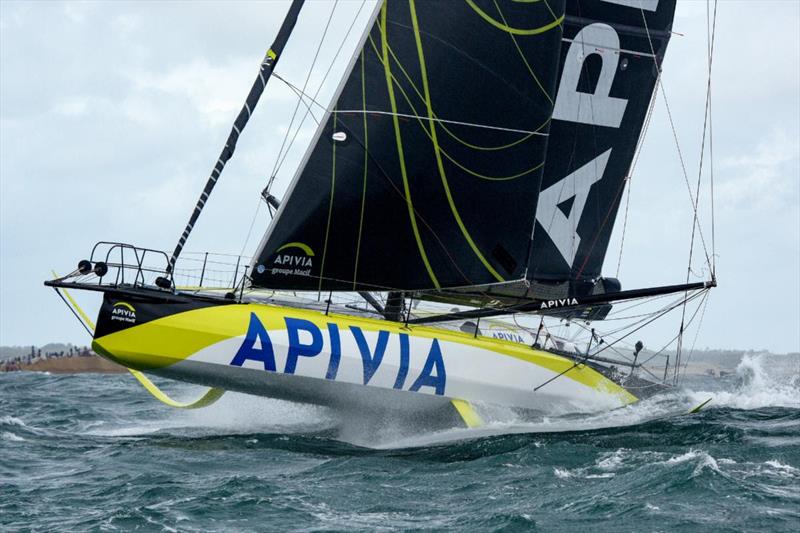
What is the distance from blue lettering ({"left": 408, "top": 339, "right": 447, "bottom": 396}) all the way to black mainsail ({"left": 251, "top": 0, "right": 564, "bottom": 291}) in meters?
1.06

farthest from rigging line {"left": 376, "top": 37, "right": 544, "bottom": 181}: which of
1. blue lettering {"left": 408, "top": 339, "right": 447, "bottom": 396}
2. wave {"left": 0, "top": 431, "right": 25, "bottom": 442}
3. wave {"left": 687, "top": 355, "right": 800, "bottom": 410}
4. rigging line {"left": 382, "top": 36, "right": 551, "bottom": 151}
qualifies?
wave {"left": 0, "top": 431, "right": 25, "bottom": 442}

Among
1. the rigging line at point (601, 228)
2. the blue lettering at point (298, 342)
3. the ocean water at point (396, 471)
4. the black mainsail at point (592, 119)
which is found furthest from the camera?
the rigging line at point (601, 228)

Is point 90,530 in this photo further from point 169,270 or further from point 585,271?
point 585,271

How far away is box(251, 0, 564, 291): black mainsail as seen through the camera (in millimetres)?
13055

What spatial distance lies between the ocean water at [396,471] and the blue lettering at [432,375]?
26.6 inches

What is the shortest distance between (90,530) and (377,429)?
5.89m

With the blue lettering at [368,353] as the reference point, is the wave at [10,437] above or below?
below

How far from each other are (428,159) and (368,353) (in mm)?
2805

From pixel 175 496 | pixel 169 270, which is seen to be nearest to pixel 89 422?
pixel 169 270

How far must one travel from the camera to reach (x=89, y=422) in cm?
1581

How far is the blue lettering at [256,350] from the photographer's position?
484 inches

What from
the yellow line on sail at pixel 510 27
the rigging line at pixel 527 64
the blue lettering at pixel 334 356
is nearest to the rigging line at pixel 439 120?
the rigging line at pixel 527 64

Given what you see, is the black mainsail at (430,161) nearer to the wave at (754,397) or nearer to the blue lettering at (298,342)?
the blue lettering at (298,342)

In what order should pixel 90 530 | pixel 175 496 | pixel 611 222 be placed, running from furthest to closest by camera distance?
pixel 611 222, pixel 175 496, pixel 90 530
